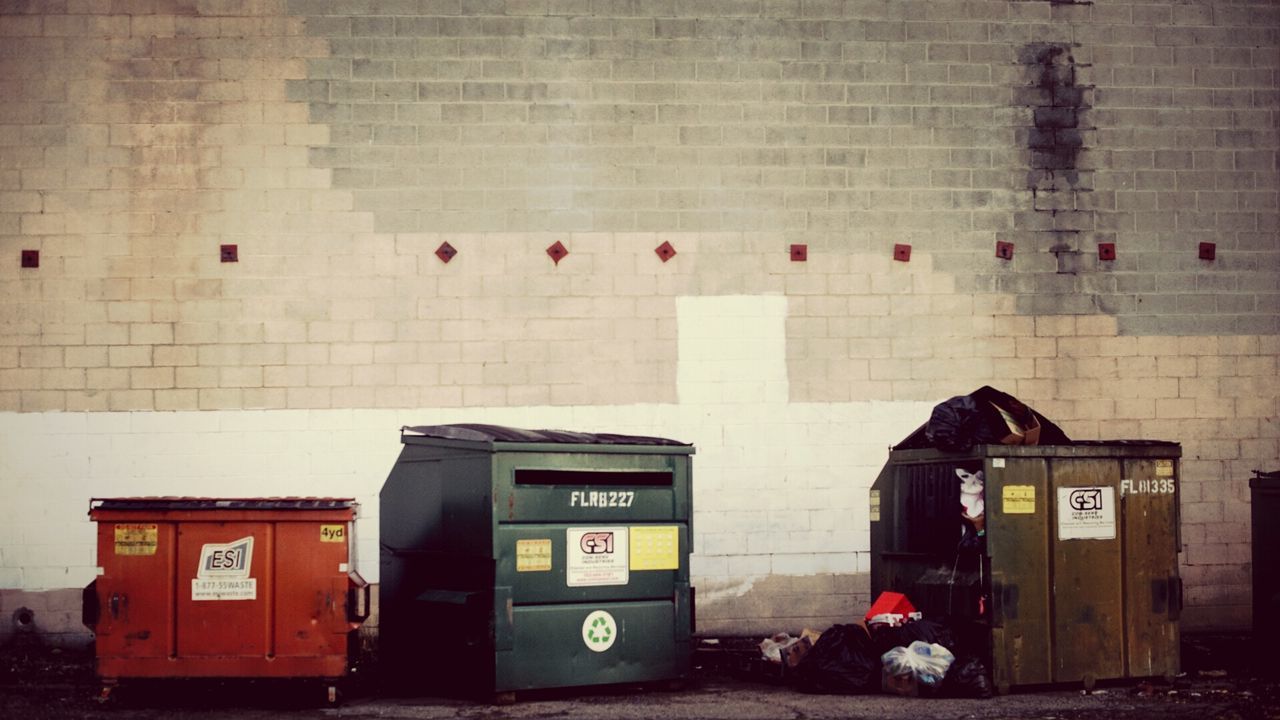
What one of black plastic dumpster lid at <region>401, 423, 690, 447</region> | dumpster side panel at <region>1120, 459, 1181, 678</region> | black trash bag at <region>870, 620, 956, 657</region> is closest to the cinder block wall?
black plastic dumpster lid at <region>401, 423, 690, 447</region>

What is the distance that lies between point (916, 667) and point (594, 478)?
81.8 inches

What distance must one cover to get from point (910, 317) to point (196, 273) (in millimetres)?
5235

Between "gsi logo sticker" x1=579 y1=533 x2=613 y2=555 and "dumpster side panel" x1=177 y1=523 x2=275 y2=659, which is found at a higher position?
"gsi logo sticker" x1=579 y1=533 x2=613 y2=555

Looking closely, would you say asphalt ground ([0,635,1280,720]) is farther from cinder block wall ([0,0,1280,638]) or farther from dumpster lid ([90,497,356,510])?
cinder block wall ([0,0,1280,638])

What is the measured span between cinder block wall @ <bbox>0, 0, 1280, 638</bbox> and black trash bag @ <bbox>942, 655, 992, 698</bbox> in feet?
7.83

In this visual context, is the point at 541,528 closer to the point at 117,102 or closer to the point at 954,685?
the point at 954,685

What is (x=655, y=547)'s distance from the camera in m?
Result: 7.54

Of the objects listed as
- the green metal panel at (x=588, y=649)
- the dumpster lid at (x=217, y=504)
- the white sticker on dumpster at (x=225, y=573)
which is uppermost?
the dumpster lid at (x=217, y=504)

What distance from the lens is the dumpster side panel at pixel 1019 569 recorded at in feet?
24.1

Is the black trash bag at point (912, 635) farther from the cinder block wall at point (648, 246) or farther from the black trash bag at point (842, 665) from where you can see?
the cinder block wall at point (648, 246)

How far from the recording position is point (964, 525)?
7.57 metres

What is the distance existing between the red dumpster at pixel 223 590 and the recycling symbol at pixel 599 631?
1229 mm

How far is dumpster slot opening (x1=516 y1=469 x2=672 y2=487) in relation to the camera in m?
7.23

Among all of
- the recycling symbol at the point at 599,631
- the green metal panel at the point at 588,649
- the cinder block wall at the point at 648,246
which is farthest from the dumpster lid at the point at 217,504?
the cinder block wall at the point at 648,246
